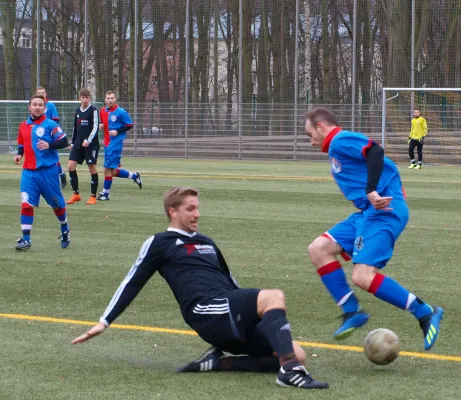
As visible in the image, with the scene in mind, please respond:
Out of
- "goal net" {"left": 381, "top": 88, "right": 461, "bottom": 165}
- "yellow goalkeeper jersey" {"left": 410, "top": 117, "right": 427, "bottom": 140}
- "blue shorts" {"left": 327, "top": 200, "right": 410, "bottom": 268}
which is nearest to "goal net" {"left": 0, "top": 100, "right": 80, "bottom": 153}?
"goal net" {"left": 381, "top": 88, "right": 461, "bottom": 165}

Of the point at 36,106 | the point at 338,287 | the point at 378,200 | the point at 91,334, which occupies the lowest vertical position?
the point at 91,334

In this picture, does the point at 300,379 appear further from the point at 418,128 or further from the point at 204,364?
the point at 418,128

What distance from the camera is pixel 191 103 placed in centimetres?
3797

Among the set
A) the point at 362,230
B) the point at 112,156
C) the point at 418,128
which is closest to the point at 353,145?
the point at 362,230

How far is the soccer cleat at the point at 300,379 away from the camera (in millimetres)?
5520

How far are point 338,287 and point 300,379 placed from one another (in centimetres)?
129

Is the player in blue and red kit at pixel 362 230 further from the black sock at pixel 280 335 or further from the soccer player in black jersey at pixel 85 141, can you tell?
the soccer player in black jersey at pixel 85 141

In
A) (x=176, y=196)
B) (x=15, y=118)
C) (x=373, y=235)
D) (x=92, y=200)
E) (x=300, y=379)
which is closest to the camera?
(x=300, y=379)

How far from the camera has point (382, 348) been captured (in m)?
5.96

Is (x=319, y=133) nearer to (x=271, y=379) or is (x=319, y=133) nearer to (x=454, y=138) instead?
(x=271, y=379)

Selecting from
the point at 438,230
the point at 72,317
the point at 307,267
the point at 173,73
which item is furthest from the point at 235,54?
the point at 72,317

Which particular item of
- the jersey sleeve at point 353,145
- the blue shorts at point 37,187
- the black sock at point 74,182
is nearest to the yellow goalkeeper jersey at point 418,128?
the black sock at point 74,182

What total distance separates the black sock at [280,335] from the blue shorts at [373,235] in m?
1.14

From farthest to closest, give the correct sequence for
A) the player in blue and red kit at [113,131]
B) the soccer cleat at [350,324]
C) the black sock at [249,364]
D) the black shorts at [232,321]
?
1. the player in blue and red kit at [113,131]
2. the soccer cleat at [350,324]
3. the black sock at [249,364]
4. the black shorts at [232,321]
